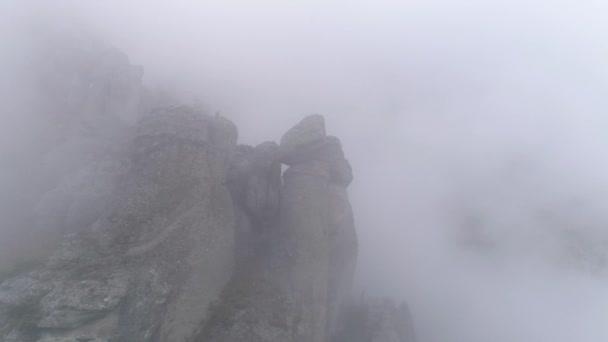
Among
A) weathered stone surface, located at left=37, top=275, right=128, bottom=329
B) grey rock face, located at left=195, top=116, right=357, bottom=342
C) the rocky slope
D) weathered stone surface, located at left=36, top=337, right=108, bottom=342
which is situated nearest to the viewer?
weathered stone surface, located at left=36, top=337, right=108, bottom=342

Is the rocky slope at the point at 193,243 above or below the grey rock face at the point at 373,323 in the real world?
above

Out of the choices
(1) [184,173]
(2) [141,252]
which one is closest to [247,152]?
(1) [184,173]

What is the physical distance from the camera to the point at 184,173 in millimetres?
39656

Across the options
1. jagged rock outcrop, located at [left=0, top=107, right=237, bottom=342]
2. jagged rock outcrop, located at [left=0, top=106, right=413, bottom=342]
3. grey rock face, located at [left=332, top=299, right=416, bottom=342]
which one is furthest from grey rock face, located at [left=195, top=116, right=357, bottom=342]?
grey rock face, located at [left=332, top=299, right=416, bottom=342]

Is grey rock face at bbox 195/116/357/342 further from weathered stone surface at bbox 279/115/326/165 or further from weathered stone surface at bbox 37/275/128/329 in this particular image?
weathered stone surface at bbox 37/275/128/329

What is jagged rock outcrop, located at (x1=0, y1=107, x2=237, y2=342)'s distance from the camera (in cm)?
3036

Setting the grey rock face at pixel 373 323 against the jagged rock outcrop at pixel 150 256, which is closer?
the jagged rock outcrop at pixel 150 256

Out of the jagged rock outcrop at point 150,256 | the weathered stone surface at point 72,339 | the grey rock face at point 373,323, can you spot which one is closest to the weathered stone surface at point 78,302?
the jagged rock outcrop at point 150,256

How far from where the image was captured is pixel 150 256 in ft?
113

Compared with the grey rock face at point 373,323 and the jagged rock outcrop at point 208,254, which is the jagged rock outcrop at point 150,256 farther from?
the grey rock face at point 373,323

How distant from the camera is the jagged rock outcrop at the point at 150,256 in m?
30.4

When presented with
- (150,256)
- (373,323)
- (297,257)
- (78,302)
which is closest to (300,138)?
(297,257)

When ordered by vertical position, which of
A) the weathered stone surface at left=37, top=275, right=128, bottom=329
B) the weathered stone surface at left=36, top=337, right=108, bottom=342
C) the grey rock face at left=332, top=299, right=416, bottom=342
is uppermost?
the weathered stone surface at left=37, top=275, right=128, bottom=329

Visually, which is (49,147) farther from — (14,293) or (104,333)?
(104,333)
